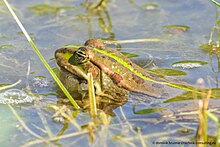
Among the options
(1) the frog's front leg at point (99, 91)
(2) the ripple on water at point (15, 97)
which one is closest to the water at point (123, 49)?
(2) the ripple on water at point (15, 97)

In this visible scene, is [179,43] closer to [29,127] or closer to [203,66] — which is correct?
[203,66]

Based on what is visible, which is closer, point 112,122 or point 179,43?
point 112,122

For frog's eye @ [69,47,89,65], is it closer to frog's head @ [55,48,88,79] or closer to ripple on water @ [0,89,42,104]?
frog's head @ [55,48,88,79]

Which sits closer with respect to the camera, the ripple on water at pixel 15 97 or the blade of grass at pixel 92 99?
the blade of grass at pixel 92 99

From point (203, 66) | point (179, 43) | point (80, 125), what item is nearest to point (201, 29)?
point (179, 43)

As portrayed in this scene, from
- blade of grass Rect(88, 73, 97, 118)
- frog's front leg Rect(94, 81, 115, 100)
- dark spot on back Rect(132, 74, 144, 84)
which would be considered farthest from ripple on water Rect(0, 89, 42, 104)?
dark spot on back Rect(132, 74, 144, 84)

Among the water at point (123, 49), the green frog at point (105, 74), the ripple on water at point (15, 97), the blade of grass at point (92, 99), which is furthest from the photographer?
the green frog at point (105, 74)

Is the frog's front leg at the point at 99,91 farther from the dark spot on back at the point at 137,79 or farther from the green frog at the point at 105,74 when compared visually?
the dark spot on back at the point at 137,79
